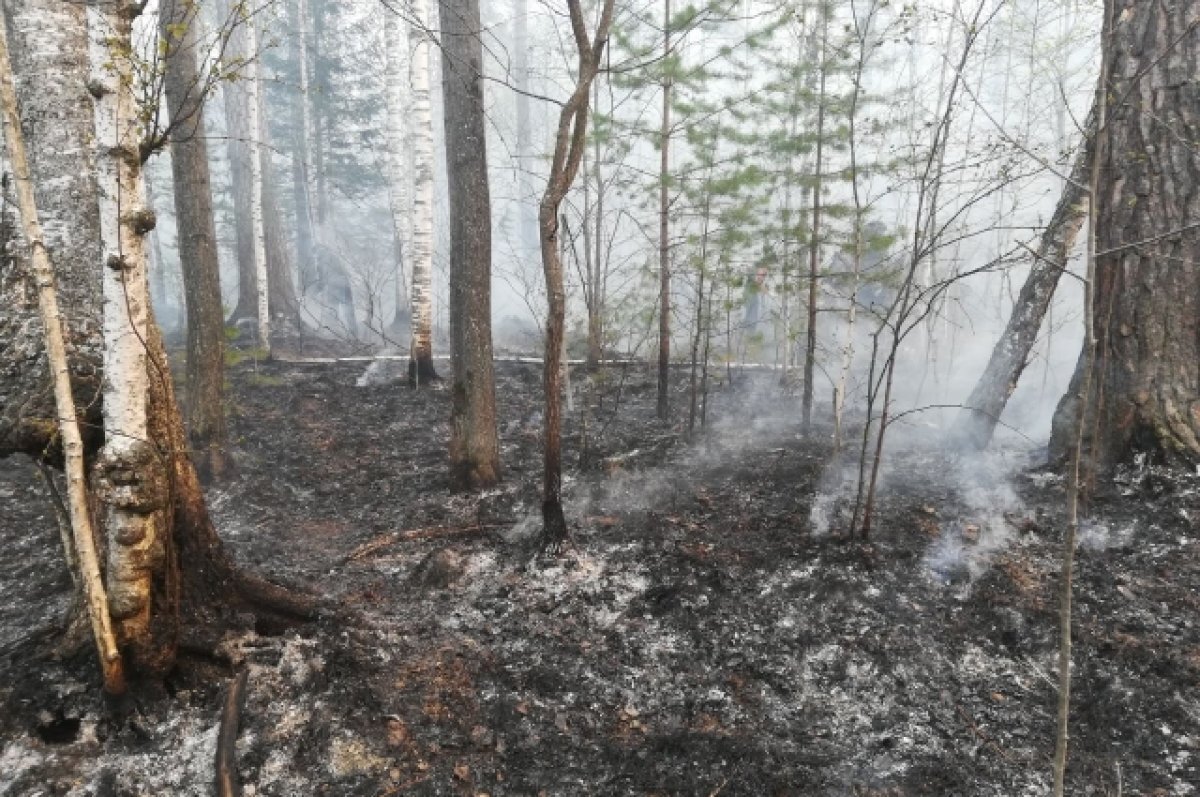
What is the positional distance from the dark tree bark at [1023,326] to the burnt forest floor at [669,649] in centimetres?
68

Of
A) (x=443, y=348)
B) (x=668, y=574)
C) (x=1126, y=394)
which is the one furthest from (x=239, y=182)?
(x=1126, y=394)

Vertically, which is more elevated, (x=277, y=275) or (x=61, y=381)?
(x=277, y=275)

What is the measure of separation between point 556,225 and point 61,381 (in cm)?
315

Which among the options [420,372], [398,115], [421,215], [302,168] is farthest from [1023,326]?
[302,168]

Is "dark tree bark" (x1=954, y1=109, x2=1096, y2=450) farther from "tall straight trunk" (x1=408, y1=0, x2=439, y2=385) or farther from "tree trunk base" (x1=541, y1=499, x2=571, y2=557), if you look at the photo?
"tall straight trunk" (x1=408, y1=0, x2=439, y2=385)

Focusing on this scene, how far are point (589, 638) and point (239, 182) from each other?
17788mm

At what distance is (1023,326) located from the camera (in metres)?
7.18

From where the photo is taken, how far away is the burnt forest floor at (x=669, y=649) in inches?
128

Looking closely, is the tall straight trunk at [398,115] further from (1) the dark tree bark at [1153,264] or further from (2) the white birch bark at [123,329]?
(1) the dark tree bark at [1153,264]

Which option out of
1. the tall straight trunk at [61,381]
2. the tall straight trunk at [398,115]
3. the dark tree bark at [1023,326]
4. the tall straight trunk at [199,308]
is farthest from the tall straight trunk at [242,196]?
the dark tree bark at [1023,326]

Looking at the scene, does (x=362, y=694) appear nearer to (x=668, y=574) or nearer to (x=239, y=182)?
(x=668, y=574)

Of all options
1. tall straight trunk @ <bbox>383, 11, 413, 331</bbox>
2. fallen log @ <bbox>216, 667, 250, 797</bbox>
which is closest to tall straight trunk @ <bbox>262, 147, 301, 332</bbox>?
tall straight trunk @ <bbox>383, 11, 413, 331</bbox>

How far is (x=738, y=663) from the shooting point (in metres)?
4.11

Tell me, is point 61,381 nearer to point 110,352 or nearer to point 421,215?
point 110,352
